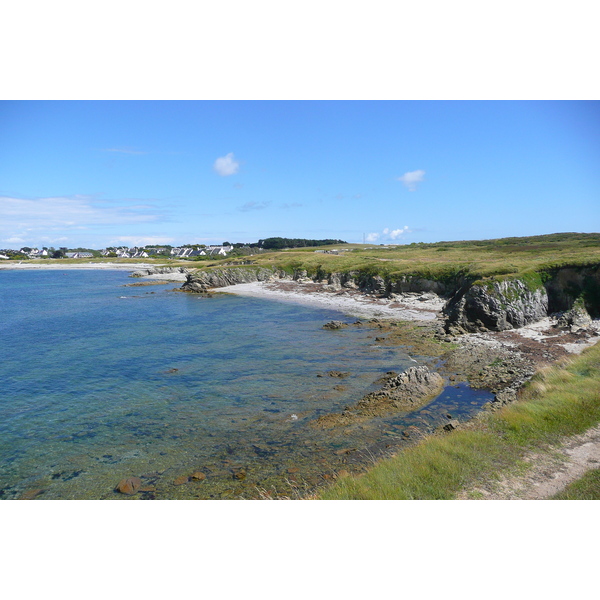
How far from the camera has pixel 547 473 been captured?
1083 cm

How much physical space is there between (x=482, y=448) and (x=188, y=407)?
652 inches

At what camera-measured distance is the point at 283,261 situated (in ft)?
335

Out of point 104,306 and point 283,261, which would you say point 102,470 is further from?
point 283,261

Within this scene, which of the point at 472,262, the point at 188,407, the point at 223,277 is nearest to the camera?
the point at 188,407

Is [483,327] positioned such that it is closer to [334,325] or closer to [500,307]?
[500,307]

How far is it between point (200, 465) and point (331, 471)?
5.73m

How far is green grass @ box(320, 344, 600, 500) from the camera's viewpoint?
415 inches

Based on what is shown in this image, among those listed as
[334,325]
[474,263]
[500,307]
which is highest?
[474,263]

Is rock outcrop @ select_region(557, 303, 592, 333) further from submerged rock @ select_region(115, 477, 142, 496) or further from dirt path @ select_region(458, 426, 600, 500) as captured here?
submerged rock @ select_region(115, 477, 142, 496)

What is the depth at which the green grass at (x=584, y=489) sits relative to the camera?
30.5 feet

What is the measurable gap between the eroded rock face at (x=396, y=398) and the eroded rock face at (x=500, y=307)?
15225 millimetres

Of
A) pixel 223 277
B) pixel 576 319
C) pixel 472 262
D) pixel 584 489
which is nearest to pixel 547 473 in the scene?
pixel 584 489

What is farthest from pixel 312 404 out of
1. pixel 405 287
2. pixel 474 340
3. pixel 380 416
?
pixel 405 287

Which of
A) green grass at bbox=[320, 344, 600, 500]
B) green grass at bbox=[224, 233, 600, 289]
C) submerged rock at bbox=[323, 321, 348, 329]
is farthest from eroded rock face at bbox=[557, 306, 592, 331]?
submerged rock at bbox=[323, 321, 348, 329]
